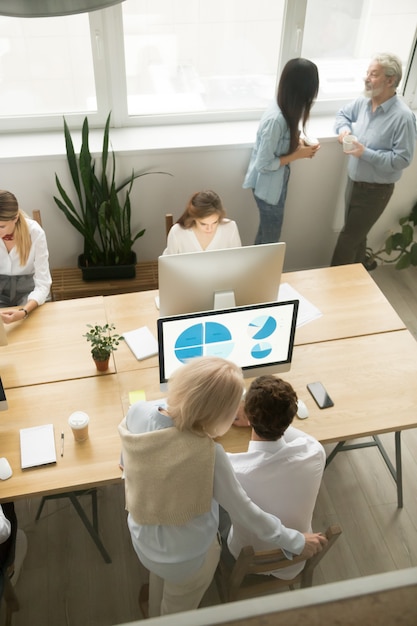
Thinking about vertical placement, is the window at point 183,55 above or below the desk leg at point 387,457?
above

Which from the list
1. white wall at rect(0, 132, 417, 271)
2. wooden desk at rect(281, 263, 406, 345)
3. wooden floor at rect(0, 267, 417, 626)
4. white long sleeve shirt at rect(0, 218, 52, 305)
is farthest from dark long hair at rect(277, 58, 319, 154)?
wooden floor at rect(0, 267, 417, 626)

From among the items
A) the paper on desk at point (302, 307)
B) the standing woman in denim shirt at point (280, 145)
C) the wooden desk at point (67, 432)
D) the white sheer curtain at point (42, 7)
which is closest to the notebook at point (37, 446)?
the wooden desk at point (67, 432)

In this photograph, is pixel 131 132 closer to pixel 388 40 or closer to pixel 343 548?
pixel 388 40

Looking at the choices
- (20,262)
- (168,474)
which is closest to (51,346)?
(20,262)

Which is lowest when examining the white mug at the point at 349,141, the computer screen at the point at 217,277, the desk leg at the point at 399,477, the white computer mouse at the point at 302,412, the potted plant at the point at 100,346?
the desk leg at the point at 399,477

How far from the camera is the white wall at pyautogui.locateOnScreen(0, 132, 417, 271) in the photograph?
12.0ft

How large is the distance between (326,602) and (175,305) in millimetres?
1966

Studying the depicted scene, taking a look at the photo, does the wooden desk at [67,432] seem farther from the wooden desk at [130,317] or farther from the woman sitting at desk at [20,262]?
the woman sitting at desk at [20,262]

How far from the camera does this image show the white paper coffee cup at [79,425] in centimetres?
220

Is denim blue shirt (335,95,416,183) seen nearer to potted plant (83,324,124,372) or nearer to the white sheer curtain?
potted plant (83,324,124,372)

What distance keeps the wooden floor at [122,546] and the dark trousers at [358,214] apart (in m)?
1.50

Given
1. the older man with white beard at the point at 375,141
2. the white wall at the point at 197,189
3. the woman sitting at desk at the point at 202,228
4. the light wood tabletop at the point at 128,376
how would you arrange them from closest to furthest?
the light wood tabletop at the point at 128,376 < the woman sitting at desk at the point at 202,228 < the older man with white beard at the point at 375,141 < the white wall at the point at 197,189

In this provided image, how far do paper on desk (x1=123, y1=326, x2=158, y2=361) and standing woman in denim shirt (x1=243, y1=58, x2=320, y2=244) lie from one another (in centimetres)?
136

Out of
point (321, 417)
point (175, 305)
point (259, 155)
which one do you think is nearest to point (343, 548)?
point (321, 417)
